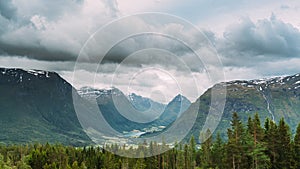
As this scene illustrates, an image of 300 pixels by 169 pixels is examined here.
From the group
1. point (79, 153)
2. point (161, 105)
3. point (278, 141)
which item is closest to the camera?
point (161, 105)

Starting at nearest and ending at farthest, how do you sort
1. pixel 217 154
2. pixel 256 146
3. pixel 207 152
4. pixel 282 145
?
pixel 256 146
pixel 282 145
pixel 217 154
pixel 207 152

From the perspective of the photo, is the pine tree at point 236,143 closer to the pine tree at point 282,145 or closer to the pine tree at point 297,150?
the pine tree at point 282,145

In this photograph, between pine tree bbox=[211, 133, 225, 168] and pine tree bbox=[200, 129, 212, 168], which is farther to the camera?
pine tree bbox=[200, 129, 212, 168]

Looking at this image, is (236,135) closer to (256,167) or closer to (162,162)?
(256,167)

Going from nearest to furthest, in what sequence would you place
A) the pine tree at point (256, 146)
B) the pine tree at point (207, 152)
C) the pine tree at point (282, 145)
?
the pine tree at point (256, 146) → the pine tree at point (282, 145) → the pine tree at point (207, 152)

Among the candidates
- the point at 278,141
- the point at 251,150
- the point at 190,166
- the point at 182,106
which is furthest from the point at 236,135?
the point at 190,166

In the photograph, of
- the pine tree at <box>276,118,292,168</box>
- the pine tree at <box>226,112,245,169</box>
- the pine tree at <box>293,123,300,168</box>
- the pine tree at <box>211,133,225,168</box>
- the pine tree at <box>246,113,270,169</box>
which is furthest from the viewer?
the pine tree at <box>211,133,225,168</box>

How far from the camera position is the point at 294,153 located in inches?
2616

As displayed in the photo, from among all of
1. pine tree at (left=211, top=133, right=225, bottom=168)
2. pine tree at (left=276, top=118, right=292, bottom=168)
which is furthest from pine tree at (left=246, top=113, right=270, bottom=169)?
pine tree at (left=211, top=133, right=225, bottom=168)

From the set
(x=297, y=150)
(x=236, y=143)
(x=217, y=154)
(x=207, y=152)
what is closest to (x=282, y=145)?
(x=297, y=150)

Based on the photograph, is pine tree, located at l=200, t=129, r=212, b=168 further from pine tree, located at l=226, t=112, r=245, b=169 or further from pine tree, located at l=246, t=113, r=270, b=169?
pine tree, located at l=246, t=113, r=270, b=169

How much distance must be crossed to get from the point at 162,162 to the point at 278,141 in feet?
163

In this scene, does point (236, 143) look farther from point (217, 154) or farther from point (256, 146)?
point (217, 154)

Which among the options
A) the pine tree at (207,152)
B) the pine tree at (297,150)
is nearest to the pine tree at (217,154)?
the pine tree at (207,152)
